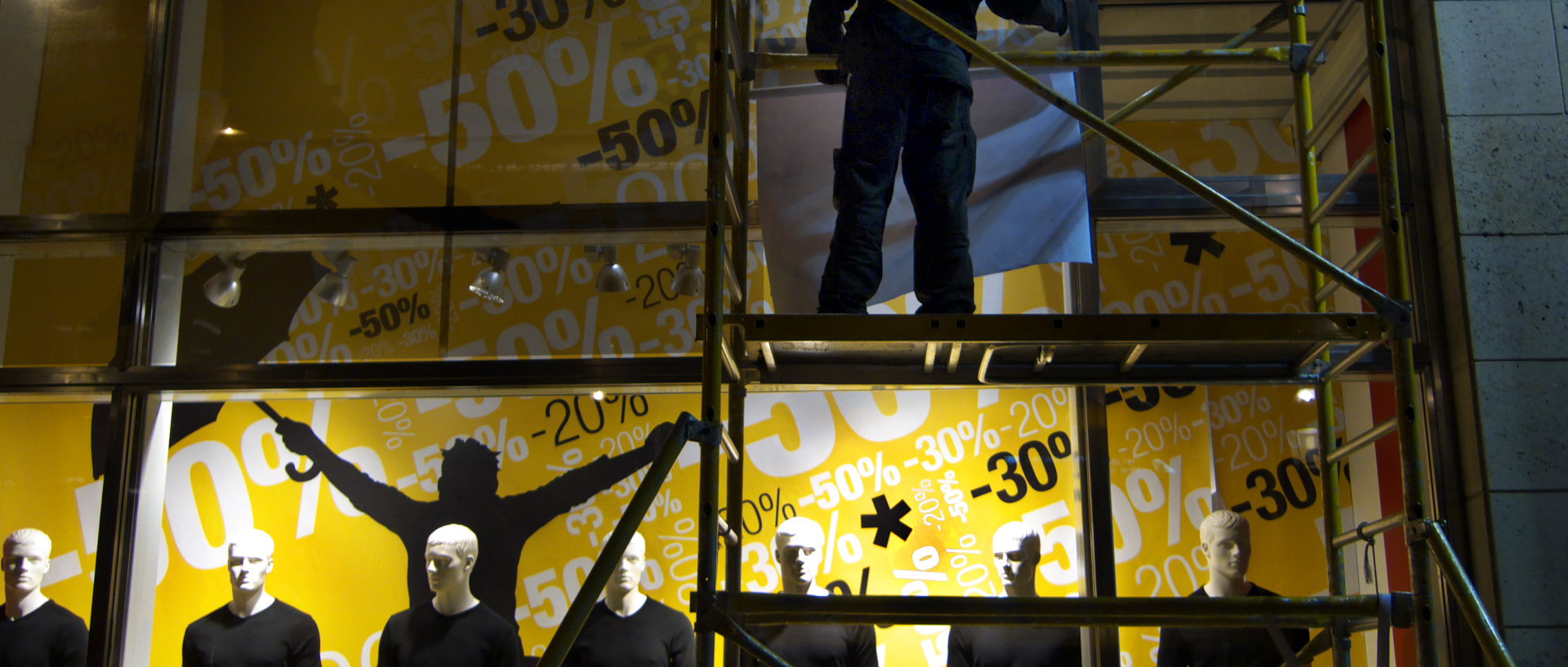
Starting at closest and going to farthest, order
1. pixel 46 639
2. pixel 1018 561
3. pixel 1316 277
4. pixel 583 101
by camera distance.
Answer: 1. pixel 1316 277
2. pixel 1018 561
3. pixel 46 639
4. pixel 583 101

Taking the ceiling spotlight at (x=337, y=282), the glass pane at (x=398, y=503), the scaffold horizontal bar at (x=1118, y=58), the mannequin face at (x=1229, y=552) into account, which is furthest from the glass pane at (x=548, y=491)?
the scaffold horizontal bar at (x=1118, y=58)

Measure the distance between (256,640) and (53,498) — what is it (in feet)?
3.36

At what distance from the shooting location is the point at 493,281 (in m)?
4.82

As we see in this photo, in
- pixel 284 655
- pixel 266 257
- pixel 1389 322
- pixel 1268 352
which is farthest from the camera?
pixel 266 257

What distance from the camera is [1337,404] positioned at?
4754 mm

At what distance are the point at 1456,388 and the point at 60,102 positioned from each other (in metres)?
5.58

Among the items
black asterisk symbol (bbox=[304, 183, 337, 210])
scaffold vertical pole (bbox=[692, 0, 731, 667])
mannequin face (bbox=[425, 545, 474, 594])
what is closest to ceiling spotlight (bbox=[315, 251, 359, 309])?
black asterisk symbol (bbox=[304, 183, 337, 210])

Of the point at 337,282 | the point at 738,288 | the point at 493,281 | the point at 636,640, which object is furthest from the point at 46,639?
A: the point at 738,288

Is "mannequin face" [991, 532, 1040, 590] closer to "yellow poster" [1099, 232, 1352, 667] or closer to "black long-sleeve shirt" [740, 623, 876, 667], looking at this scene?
"yellow poster" [1099, 232, 1352, 667]

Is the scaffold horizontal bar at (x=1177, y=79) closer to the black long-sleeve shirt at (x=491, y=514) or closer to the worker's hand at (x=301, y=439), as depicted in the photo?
the black long-sleeve shirt at (x=491, y=514)

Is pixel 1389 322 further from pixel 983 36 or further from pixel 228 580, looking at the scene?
pixel 228 580

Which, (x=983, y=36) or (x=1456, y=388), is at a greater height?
(x=983, y=36)

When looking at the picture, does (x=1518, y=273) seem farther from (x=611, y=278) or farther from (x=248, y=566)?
(x=248, y=566)

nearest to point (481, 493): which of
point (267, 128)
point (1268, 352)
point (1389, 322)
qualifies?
point (267, 128)
